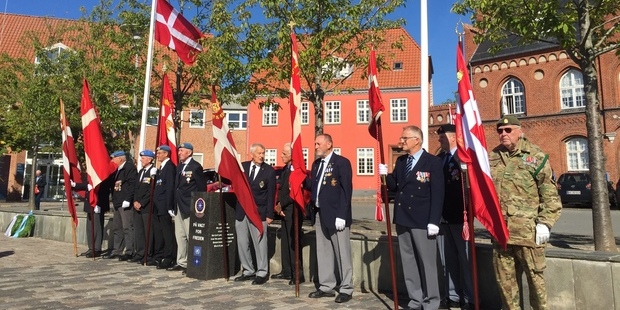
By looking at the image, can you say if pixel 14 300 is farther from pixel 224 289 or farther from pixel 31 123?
pixel 31 123

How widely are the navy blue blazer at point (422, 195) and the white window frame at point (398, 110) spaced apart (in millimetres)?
28533

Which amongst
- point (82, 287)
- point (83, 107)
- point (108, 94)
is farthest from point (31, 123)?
point (82, 287)

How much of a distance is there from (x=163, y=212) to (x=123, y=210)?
4.24 feet

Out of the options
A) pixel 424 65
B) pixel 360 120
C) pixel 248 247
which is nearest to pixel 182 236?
pixel 248 247

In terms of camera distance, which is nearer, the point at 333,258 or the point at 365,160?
the point at 333,258

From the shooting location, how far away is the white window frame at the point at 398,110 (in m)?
32.9

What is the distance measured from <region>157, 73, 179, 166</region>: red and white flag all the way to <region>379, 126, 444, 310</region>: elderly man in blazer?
489 centimetres

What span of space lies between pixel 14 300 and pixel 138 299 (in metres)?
1.46

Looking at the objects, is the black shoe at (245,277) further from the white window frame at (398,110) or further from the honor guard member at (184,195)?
the white window frame at (398,110)

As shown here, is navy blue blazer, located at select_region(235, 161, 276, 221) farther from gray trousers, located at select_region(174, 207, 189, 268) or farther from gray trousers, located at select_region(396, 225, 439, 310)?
gray trousers, located at select_region(396, 225, 439, 310)

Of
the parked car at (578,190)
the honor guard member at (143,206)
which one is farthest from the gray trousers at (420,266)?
the parked car at (578,190)

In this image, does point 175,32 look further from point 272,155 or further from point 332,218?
point 272,155

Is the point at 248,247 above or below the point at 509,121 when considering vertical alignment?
below

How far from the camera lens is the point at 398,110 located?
33.1m
